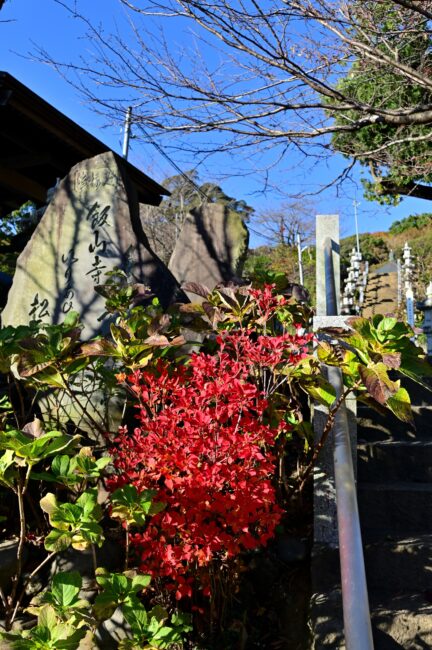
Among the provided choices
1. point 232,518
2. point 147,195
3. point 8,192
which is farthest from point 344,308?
point 232,518

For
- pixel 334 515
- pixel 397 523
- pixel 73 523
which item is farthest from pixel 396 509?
pixel 73 523

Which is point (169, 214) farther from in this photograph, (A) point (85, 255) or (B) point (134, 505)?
(B) point (134, 505)

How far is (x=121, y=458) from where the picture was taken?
7.14ft

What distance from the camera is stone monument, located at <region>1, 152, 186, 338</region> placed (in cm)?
379

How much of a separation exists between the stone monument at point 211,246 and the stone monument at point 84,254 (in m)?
1.43

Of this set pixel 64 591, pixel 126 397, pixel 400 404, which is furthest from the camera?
pixel 126 397

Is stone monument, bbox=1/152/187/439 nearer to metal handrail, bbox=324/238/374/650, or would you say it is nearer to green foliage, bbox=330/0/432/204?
metal handrail, bbox=324/238/374/650

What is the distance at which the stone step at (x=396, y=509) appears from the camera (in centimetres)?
266

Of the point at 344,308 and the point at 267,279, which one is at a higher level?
the point at 344,308

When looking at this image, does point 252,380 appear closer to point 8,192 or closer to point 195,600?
point 195,600

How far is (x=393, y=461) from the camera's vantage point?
10.1ft

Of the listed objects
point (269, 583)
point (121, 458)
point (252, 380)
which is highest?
point (252, 380)

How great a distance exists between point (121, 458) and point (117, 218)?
218cm

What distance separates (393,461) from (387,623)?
123cm
